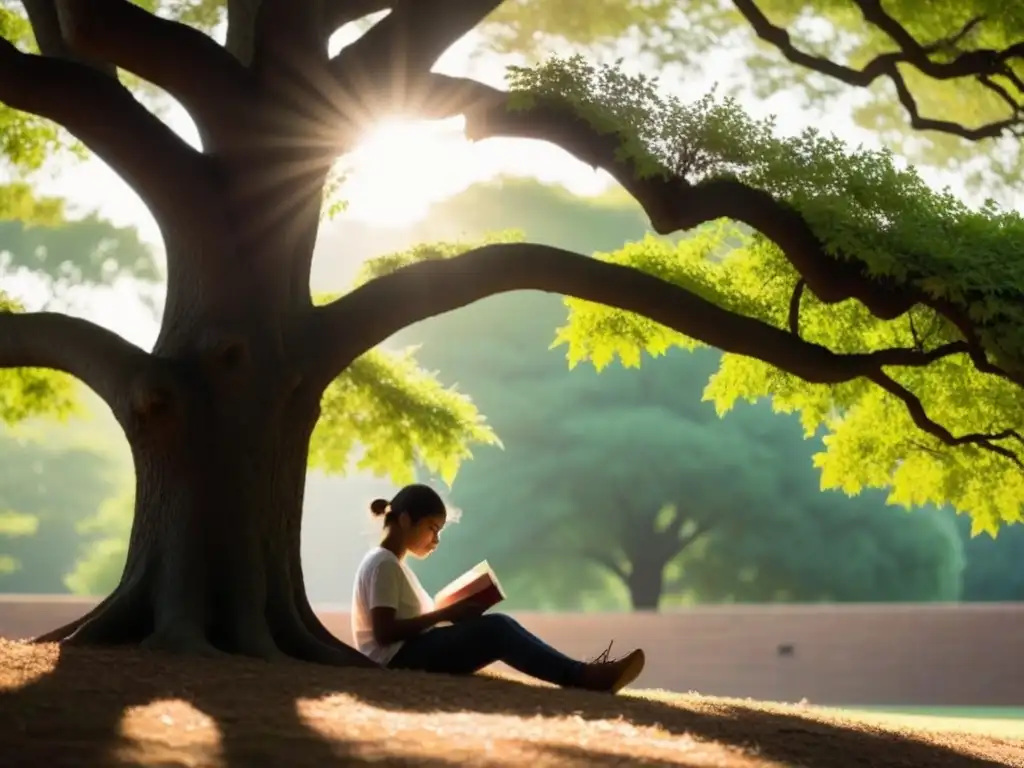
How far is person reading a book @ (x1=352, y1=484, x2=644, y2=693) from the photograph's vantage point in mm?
6645

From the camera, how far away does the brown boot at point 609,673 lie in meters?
6.64

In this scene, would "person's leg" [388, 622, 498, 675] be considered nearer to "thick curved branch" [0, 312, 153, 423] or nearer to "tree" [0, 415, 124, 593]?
"thick curved branch" [0, 312, 153, 423]

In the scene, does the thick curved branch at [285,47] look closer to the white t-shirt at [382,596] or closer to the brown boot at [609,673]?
the white t-shirt at [382,596]

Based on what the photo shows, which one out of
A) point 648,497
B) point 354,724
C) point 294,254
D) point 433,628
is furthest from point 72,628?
point 648,497

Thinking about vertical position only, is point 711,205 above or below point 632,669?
above

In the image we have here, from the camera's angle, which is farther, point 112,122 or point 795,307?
point 795,307

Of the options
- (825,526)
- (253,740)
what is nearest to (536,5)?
(253,740)

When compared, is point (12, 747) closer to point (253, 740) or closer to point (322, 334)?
point (253, 740)

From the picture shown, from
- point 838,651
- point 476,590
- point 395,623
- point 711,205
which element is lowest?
point 395,623

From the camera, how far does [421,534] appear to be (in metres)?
6.89

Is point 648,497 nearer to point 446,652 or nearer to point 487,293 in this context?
point 487,293

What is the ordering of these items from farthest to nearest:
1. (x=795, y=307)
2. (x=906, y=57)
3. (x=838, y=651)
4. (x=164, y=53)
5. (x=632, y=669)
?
(x=838, y=651) → (x=906, y=57) → (x=795, y=307) → (x=164, y=53) → (x=632, y=669)

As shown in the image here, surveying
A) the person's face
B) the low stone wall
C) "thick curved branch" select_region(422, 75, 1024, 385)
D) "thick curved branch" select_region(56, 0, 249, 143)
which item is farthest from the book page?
the low stone wall

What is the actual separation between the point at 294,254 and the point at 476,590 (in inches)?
96.7
